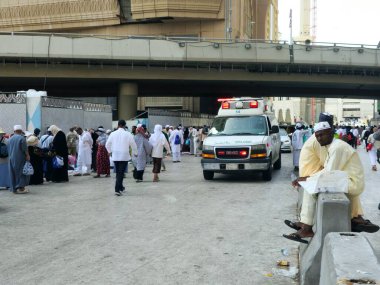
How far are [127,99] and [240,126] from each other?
92.8 feet

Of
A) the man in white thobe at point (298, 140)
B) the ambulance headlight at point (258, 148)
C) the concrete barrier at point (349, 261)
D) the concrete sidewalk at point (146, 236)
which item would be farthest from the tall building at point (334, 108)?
the concrete barrier at point (349, 261)

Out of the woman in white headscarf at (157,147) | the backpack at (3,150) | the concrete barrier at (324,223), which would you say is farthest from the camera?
the woman in white headscarf at (157,147)

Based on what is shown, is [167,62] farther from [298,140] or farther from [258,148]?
[258,148]

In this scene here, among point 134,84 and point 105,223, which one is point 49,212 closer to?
point 105,223

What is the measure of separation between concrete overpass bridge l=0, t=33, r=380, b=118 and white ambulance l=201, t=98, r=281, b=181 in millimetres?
22940

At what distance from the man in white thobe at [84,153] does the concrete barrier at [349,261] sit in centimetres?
1445

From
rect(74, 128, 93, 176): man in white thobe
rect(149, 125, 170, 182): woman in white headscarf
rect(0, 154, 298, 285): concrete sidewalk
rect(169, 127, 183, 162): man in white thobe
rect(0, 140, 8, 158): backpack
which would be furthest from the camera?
rect(169, 127, 183, 162): man in white thobe

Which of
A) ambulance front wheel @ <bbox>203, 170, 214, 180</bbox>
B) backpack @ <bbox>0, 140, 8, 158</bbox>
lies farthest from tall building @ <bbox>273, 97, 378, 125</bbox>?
backpack @ <bbox>0, 140, 8, 158</bbox>

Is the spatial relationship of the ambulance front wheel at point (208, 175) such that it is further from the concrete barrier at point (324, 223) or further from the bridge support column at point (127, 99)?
the bridge support column at point (127, 99)

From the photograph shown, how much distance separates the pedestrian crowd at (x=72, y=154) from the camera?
12.0 meters

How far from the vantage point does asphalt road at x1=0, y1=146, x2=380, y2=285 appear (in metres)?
5.43

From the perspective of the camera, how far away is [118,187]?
38.9 feet

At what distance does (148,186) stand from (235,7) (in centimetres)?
5191

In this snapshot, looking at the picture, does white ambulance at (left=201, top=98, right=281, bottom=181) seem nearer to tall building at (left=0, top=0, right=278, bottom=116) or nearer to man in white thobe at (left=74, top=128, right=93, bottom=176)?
man in white thobe at (left=74, top=128, right=93, bottom=176)
